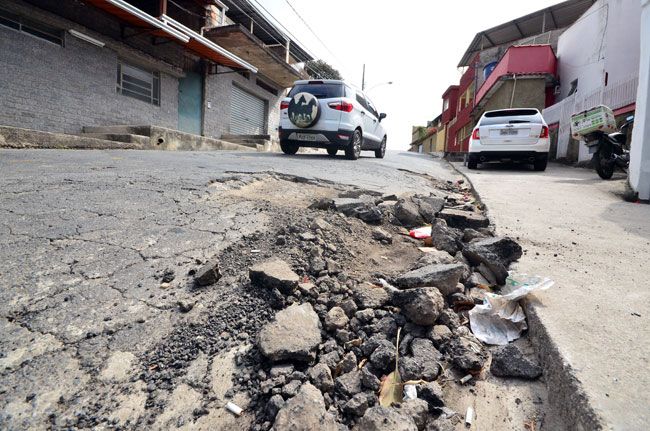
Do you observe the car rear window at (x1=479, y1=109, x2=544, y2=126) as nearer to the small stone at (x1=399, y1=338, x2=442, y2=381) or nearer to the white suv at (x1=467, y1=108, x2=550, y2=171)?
the white suv at (x1=467, y1=108, x2=550, y2=171)

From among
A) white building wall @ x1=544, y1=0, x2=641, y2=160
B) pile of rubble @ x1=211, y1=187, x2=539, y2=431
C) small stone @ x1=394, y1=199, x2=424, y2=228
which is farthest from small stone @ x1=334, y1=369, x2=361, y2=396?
white building wall @ x1=544, y1=0, x2=641, y2=160

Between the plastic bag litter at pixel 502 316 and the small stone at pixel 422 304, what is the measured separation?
0.19m

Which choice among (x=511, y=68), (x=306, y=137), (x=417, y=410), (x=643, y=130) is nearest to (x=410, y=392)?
(x=417, y=410)

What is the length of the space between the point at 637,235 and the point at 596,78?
1322 centimetres

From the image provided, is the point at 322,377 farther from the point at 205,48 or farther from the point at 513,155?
the point at 205,48

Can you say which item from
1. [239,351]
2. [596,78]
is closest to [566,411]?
[239,351]

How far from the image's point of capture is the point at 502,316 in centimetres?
175

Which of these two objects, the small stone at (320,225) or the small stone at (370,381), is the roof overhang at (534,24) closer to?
the small stone at (320,225)

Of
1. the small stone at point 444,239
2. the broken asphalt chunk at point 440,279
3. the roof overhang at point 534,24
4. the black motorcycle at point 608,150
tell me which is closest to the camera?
the broken asphalt chunk at point 440,279

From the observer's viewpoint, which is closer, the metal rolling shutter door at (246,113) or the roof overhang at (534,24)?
the metal rolling shutter door at (246,113)

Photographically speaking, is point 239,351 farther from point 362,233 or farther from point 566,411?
point 362,233

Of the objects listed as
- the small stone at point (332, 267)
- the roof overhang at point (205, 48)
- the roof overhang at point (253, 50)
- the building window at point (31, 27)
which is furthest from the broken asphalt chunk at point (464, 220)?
the roof overhang at point (253, 50)

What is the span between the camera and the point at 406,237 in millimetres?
2990

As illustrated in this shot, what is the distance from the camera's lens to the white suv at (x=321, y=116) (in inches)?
313
